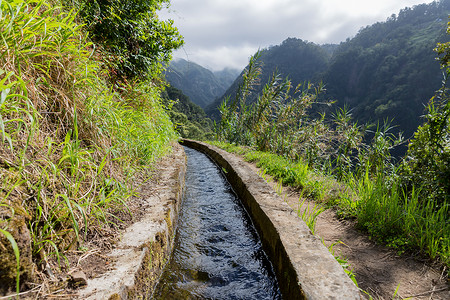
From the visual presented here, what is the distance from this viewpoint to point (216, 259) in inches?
68.2

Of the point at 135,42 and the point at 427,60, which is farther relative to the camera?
the point at 427,60

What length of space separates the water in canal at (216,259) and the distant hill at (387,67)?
2935 cm

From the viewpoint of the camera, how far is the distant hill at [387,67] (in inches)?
1613

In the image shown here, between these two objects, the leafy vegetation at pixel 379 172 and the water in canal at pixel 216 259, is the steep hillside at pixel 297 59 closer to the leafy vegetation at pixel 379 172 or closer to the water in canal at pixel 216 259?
the leafy vegetation at pixel 379 172

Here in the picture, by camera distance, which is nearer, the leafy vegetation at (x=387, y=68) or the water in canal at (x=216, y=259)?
the water in canal at (x=216, y=259)

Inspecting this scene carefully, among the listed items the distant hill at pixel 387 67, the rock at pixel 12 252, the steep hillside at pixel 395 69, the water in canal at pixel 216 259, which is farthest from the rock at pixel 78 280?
the steep hillside at pixel 395 69

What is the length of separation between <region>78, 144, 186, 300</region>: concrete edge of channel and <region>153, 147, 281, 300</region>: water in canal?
0.13 meters

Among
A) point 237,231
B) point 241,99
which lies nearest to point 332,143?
point 237,231

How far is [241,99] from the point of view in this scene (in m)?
7.32

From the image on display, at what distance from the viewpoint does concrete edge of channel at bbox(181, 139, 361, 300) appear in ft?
3.61

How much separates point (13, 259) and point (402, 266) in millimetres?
2113

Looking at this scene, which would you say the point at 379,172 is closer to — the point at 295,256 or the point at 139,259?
the point at 295,256

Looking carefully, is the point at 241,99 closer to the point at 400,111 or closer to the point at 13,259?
the point at 13,259

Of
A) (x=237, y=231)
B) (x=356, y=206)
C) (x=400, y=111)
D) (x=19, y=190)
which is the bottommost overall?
(x=237, y=231)
